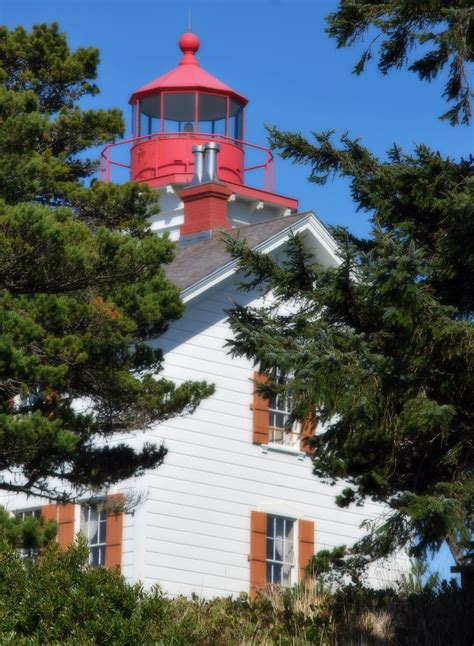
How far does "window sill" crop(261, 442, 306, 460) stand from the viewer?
69.2 ft

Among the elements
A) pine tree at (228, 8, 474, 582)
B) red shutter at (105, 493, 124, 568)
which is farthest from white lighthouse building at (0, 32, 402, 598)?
pine tree at (228, 8, 474, 582)

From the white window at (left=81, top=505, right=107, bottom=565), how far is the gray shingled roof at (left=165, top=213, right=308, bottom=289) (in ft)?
12.5

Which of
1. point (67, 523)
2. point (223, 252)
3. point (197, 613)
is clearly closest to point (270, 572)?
point (67, 523)

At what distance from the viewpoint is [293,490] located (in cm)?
2125

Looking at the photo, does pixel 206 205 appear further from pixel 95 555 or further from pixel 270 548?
pixel 95 555

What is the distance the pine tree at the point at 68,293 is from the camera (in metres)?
13.4

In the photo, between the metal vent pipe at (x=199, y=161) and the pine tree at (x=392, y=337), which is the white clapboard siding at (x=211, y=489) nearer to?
the metal vent pipe at (x=199, y=161)

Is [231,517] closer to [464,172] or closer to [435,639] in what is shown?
[435,639]

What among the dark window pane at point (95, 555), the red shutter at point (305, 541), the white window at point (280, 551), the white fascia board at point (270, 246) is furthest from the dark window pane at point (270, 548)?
the white fascia board at point (270, 246)

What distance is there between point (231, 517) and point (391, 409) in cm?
1100

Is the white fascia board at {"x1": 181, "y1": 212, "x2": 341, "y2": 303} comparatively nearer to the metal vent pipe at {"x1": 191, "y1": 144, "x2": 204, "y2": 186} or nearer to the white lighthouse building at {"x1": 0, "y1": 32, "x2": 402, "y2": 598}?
the white lighthouse building at {"x1": 0, "y1": 32, "x2": 402, "y2": 598}

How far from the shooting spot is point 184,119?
112 ft

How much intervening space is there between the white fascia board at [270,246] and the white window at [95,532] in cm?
363

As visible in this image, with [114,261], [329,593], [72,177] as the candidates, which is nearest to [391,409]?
[114,261]
